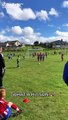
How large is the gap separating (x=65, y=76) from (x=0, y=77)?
32.5ft

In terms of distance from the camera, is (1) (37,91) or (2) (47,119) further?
(1) (37,91)

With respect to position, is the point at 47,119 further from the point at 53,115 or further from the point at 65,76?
the point at 65,76

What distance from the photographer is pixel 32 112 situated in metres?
11.0

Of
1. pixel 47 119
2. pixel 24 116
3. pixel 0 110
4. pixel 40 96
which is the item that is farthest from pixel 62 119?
pixel 40 96

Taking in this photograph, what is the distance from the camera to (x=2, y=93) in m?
7.53

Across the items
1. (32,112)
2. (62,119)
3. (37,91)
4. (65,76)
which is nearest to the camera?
(65,76)

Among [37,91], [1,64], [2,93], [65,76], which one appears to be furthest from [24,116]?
[65,76]

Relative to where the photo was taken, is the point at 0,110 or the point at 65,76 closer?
the point at 65,76

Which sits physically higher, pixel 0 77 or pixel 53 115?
pixel 0 77

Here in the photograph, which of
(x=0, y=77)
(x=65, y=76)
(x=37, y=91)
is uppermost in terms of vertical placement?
(x=65, y=76)

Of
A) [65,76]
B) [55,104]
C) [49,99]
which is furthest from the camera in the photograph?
[49,99]

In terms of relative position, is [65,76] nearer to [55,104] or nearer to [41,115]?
[41,115]

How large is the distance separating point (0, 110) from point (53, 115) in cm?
344

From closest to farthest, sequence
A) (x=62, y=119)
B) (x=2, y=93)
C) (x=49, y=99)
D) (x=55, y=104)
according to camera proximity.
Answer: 1. (x=2, y=93)
2. (x=62, y=119)
3. (x=55, y=104)
4. (x=49, y=99)
